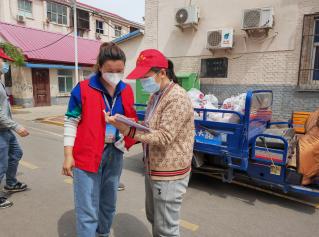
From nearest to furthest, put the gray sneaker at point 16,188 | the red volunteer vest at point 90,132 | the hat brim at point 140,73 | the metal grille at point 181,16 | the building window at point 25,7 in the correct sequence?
the hat brim at point 140,73 → the red volunteer vest at point 90,132 → the gray sneaker at point 16,188 → the metal grille at point 181,16 → the building window at point 25,7

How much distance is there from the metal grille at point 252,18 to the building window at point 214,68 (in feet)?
3.88

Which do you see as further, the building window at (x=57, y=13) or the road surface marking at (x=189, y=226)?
the building window at (x=57, y=13)

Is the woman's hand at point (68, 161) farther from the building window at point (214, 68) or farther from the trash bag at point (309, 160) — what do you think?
the building window at point (214, 68)

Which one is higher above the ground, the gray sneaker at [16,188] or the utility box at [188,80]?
the utility box at [188,80]

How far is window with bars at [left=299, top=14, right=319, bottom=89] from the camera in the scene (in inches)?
257

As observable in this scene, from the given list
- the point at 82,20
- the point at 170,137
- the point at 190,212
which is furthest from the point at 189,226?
the point at 82,20

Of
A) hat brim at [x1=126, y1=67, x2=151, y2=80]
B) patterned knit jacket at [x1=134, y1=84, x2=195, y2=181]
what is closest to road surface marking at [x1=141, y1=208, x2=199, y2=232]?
patterned knit jacket at [x1=134, y1=84, x2=195, y2=181]

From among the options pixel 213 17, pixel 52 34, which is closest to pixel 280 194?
pixel 213 17

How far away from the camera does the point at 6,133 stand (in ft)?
10.2

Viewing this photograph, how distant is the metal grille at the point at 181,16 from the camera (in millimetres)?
8121

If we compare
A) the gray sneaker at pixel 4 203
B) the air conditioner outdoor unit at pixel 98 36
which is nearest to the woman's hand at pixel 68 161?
the gray sneaker at pixel 4 203

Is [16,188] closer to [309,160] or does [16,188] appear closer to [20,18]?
[309,160]

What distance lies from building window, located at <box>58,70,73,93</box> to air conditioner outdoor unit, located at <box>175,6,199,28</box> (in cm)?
1004

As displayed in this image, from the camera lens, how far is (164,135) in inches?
66.4
